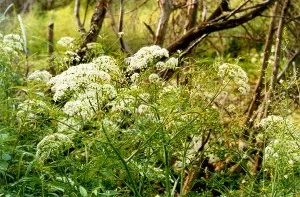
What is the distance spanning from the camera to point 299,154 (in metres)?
2.40

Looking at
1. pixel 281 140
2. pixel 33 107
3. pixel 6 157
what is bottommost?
pixel 6 157

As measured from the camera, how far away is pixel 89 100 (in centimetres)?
206

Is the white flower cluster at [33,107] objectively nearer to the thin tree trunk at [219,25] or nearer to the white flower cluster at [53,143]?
the white flower cluster at [53,143]

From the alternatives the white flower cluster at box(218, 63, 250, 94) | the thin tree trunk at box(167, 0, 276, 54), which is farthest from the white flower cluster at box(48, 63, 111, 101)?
the thin tree trunk at box(167, 0, 276, 54)

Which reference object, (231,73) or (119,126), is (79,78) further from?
(231,73)

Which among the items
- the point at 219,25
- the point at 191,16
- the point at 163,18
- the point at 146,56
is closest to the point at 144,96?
the point at 146,56

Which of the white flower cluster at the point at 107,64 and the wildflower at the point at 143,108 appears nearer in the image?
the white flower cluster at the point at 107,64

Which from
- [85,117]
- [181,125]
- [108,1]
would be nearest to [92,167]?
[85,117]

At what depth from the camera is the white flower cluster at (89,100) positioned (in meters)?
2.05

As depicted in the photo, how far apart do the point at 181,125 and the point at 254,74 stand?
419cm

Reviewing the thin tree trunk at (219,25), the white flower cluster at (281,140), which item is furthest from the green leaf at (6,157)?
the thin tree trunk at (219,25)

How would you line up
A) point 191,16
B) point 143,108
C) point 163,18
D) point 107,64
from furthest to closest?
point 191,16, point 163,18, point 143,108, point 107,64

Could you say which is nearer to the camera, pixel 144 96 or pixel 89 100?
pixel 89 100

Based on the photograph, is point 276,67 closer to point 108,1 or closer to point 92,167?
point 108,1
